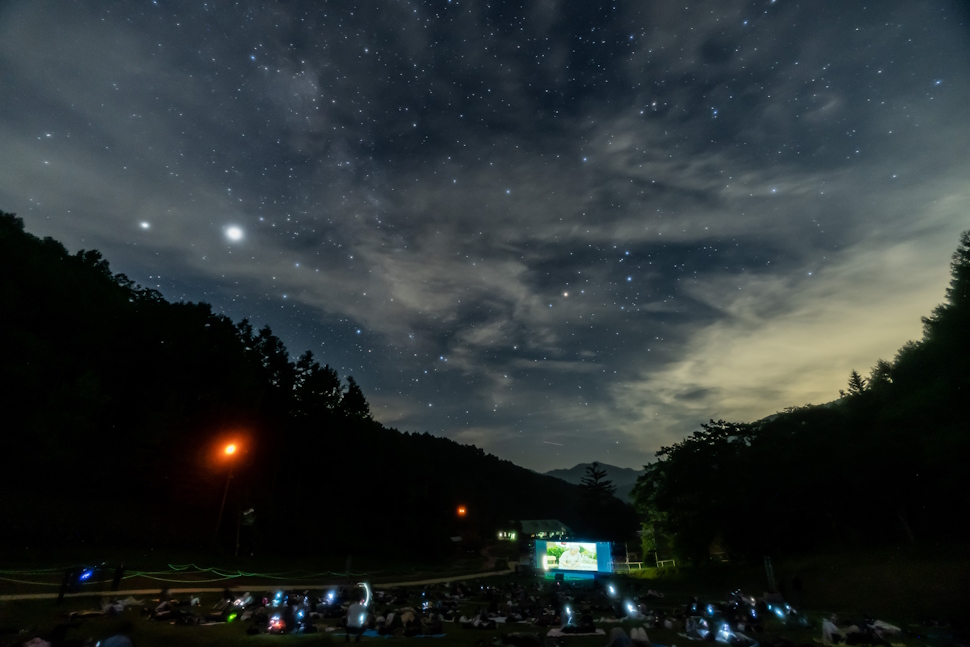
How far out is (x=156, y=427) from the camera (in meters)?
36.8

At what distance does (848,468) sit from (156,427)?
177ft

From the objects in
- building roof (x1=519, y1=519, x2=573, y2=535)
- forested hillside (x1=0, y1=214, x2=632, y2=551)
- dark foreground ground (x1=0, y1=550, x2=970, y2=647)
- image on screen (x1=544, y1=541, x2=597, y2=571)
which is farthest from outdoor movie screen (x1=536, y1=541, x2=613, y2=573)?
building roof (x1=519, y1=519, x2=573, y2=535)

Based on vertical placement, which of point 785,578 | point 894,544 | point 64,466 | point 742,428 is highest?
point 742,428

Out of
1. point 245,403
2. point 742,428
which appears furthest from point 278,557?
point 742,428

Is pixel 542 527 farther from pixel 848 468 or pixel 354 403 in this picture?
pixel 848 468

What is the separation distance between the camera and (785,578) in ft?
116

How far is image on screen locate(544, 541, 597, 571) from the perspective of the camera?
1901 inches

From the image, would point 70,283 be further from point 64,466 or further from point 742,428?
point 742,428

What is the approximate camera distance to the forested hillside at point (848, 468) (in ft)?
96.1

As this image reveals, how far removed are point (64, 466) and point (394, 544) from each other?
44.0 meters

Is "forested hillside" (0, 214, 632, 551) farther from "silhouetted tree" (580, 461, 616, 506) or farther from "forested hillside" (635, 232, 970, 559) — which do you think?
"silhouetted tree" (580, 461, 616, 506)

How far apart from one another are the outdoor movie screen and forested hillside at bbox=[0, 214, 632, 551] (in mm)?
23137

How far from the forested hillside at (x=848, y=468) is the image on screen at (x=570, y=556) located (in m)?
8.29

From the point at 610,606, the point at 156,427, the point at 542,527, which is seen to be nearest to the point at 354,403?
the point at 156,427
